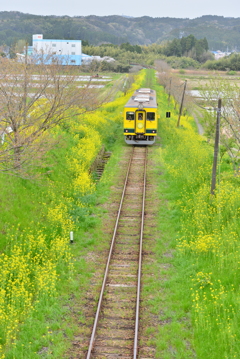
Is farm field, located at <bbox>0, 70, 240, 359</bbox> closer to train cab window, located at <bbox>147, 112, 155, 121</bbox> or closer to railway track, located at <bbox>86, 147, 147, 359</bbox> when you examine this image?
railway track, located at <bbox>86, 147, 147, 359</bbox>

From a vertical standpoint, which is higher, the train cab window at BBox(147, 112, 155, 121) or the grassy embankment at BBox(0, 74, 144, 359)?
the train cab window at BBox(147, 112, 155, 121)

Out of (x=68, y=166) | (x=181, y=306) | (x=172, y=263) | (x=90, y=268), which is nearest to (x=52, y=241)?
(x=90, y=268)

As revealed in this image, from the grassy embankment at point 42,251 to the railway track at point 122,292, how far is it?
752 mm

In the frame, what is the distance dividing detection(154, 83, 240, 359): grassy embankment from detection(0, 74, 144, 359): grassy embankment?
2.69m

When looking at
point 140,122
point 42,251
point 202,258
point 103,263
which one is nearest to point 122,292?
point 103,263

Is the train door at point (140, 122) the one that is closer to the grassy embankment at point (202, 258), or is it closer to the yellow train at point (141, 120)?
the yellow train at point (141, 120)

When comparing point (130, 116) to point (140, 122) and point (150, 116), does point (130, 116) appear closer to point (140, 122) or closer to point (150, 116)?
point (140, 122)

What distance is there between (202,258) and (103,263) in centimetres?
309

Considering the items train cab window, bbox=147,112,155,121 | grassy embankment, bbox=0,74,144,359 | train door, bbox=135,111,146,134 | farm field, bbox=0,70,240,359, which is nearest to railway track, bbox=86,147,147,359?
farm field, bbox=0,70,240,359

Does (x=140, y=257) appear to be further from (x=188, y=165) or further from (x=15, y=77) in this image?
(x=188, y=165)

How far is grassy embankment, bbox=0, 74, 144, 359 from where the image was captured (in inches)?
369

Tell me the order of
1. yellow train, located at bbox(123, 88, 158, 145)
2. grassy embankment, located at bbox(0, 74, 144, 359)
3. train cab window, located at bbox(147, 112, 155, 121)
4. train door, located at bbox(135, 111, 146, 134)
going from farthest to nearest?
train door, located at bbox(135, 111, 146, 134), train cab window, located at bbox(147, 112, 155, 121), yellow train, located at bbox(123, 88, 158, 145), grassy embankment, located at bbox(0, 74, 144, 359)

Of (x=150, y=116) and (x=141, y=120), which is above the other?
(x=150, y=116)

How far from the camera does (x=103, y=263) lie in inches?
508
